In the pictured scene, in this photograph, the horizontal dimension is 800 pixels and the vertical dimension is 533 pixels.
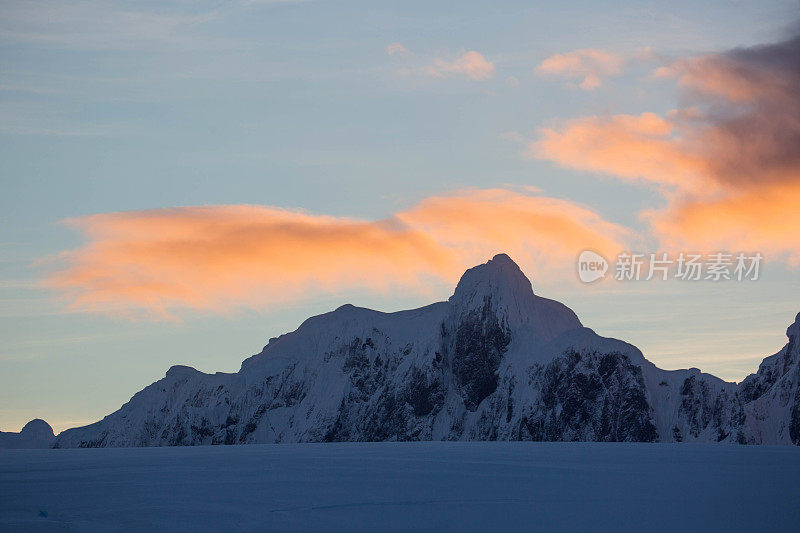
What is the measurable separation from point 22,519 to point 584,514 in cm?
2564

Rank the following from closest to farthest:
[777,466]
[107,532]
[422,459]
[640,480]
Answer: [107,532] < [640,480] < [777,466] < [422,459]

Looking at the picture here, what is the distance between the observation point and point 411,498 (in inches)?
1989

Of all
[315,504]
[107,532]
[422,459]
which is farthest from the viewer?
[422,459]

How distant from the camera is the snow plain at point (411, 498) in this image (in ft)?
137

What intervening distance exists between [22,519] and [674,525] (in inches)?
1139

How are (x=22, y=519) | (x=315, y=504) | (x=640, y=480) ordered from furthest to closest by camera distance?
(x=640, y=480)
(x=315, y=504)
(x=22, y=519)

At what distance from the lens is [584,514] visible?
44438 millimetres

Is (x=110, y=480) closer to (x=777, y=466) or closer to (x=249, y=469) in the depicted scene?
(x=249, y=469)

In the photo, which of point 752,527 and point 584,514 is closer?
point 752,527

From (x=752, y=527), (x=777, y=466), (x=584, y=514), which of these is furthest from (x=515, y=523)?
(x=777, y=466)

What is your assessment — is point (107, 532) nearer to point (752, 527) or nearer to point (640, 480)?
point (752, 527)

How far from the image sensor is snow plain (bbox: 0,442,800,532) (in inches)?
1644

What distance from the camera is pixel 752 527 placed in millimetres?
40375

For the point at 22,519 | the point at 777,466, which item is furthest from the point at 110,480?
the point at 777,466
